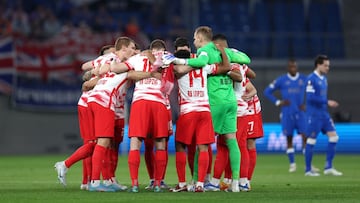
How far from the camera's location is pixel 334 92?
3322cm

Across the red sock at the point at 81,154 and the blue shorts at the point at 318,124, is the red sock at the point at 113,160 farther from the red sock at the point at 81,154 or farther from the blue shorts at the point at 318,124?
the blue shorts at the point at 318,124

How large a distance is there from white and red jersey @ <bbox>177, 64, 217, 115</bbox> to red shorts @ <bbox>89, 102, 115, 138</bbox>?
1.08 metres

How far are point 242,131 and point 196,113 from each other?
1.23m

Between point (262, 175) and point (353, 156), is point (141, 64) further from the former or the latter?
point (353, 156)

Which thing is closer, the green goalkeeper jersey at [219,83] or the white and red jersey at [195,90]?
the white and red jersey at [195,90]

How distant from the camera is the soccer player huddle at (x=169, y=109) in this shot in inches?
603

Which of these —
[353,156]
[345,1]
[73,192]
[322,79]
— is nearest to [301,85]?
[322,79]

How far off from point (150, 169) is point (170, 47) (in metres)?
15.4

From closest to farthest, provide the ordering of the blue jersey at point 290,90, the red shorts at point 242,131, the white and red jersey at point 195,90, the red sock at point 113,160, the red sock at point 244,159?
the white and red jersey at point 195,90
the red sock at point 244,159
the red shorts at point 242,131
the red sock at point 113,160
the blue jersey at point 290,90

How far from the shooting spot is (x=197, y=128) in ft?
50.6

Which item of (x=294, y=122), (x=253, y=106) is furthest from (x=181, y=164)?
(x=294, y=122)

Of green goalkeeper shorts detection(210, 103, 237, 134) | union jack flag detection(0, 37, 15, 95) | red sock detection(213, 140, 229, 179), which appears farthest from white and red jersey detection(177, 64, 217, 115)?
union jack flag detection(0, 37, 15, 95)

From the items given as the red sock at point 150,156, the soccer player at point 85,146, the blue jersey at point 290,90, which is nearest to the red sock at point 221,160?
the red sock at point 150,156

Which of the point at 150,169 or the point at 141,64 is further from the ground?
the point at 141,64
